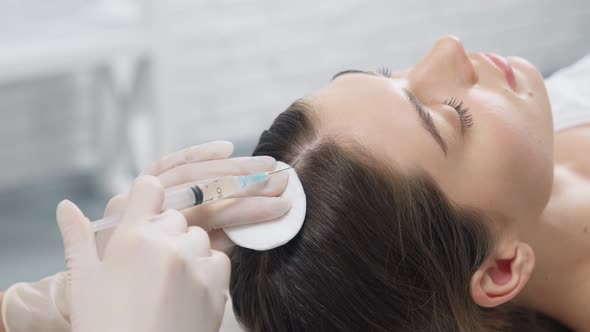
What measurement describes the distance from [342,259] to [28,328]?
55 cm

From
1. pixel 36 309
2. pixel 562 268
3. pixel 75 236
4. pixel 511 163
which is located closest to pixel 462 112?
pixel 511 163

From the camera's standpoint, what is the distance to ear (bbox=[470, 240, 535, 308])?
3.70ft

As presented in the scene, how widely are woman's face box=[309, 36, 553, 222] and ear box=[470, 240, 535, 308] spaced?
0.05m

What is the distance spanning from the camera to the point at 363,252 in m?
1.05

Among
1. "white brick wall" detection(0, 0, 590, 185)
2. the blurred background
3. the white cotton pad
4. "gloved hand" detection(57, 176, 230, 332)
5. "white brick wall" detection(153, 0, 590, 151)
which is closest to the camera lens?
"gloved hand" detection(57, 176, 230, 332)

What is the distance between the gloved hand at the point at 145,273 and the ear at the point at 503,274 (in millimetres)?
419

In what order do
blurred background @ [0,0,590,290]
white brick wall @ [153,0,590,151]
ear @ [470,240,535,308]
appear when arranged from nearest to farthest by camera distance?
ear @ [470,240,535,308]
blurred background @ [0,0,590,290]
white brick wall @ [153,0,590,151]

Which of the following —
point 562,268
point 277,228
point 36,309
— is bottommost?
point 562,268

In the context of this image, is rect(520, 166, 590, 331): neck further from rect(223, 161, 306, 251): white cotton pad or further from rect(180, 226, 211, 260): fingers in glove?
rect(180, 226, 211, 260): fingers in glove

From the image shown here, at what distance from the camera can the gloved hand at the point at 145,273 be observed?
92 centimetres

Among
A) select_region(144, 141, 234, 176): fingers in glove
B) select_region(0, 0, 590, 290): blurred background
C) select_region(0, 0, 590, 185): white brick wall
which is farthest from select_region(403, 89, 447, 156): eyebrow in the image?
select_region(0, 0, 590, 185): white brick wall

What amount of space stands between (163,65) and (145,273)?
1.19 metres

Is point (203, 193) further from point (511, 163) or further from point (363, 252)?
point (511, 163)

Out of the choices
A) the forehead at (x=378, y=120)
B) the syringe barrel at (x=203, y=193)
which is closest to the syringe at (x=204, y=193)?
the syringe barrel at (x=203, y=193)
